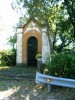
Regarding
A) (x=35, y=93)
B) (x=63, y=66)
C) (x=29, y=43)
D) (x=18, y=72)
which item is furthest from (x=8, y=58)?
(x=63, y=66)

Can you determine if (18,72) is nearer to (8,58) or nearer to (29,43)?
(29,43)

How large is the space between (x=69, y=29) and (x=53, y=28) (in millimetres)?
3152

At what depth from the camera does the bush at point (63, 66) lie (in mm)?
9297

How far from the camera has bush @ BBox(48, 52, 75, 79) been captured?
930 cm

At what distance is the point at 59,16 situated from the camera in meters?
23.1

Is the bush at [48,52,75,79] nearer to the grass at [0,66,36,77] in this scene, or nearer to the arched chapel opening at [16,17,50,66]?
the grass at [0,66,36,77]

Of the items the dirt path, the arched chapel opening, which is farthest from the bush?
the arched chapel opening

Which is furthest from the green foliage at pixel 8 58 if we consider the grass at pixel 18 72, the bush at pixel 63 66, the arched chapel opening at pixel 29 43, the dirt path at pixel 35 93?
the bush at pixel 63 66

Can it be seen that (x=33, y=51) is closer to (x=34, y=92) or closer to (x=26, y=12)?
(x=26, y=12)

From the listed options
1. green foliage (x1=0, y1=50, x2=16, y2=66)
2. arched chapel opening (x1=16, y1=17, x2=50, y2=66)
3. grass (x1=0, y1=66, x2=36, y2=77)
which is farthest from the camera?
green foliage (x1=0, y1=50, x2=16, y2=66)

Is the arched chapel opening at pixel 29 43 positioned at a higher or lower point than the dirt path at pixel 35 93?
higher

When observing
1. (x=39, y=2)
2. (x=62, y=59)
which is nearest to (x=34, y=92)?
(x=62, y=59)

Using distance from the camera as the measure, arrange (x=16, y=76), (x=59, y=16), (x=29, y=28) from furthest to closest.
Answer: (x=29, y=28) < (x=59, y=16) < (x=16, y=76)

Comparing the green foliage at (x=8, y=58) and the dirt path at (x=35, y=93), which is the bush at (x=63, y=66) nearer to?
the dirt path at (x=35, y=93)
